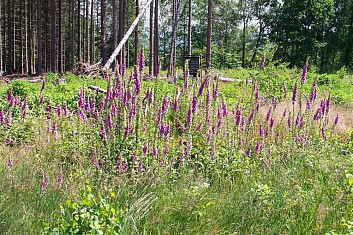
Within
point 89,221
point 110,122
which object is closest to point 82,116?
point 110,122

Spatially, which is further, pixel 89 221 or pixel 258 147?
pixel 258 147

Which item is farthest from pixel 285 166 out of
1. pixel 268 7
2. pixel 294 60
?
pixel 268 7

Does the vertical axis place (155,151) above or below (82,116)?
below

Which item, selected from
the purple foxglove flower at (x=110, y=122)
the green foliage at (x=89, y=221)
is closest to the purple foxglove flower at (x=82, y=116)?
the purple foxglove flower at (x=110, y=122)

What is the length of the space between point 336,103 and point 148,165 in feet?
25.9

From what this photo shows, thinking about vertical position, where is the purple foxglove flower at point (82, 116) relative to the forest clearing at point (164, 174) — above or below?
above

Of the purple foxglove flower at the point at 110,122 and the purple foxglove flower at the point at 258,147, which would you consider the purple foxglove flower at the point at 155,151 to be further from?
the purple foxglove flower at the point at 258,147

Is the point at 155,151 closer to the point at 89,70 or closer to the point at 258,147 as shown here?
the point at 258,147

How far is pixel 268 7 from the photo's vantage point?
5956 centimetres

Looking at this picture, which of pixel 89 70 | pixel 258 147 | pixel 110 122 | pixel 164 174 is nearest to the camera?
pixel 164 174

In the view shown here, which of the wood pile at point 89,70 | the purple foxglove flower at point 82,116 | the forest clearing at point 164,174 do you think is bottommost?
the forest clearing at point 164,174

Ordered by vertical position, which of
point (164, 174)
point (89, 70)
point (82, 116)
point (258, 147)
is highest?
point (89, 70)

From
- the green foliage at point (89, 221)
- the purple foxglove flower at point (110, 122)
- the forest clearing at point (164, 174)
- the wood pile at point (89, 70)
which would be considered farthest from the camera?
the wood pile at point (89, 70)

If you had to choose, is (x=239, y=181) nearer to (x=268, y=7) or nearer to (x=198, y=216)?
(x=198, y=216)
